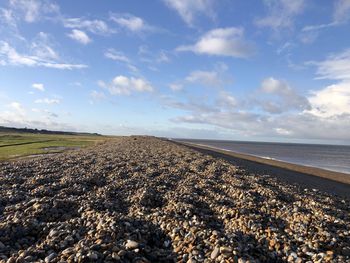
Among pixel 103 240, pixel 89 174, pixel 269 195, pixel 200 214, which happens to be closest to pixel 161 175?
pixel 89 174

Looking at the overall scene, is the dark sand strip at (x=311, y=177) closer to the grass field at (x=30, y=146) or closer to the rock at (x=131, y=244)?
the rock at (x=131, y=244)

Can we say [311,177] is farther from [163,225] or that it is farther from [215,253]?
[215,253]

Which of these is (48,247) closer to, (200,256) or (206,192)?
(200,256)

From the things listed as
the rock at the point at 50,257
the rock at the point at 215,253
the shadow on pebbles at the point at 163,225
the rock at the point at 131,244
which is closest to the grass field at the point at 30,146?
the shadow on pebbles at the point at 163,225

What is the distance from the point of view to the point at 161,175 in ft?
81.6

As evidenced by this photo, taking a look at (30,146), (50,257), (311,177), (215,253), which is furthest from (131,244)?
(30,146)

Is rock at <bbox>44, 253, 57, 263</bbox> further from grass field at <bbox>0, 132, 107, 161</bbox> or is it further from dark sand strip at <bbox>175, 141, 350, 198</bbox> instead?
grass field at <bbox>0, 132, 107, 161</bbox>

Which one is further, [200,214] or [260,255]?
[200,214]

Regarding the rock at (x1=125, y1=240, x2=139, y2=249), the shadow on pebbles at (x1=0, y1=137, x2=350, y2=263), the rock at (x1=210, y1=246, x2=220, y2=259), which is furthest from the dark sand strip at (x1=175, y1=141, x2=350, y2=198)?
the rock at (x1=125, y1=240, x2=139, y2=249)

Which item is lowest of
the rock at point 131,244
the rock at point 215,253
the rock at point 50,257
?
the rock at point 50,257

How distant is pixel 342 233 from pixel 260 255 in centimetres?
418

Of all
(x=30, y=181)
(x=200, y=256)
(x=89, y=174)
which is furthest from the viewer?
(x=89, y=174)

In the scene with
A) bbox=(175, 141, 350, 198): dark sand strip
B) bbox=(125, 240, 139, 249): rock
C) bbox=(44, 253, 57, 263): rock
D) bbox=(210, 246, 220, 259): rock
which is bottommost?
bbox=(175, 141, 350, 198): dark sand strip

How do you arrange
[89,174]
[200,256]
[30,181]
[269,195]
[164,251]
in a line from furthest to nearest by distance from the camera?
[89,174] < [30,181] < [269,195] < [164,251] < [200,256]
